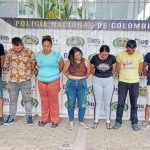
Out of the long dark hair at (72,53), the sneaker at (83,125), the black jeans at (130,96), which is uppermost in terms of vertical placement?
the long dark hair at (72,53)

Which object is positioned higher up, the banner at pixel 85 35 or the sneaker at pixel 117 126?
the banner at pixel 85 35

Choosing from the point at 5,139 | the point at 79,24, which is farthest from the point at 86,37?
the point at 5,139

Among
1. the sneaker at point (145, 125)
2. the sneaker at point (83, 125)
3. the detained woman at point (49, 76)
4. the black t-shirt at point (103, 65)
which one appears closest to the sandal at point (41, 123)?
the detained woman at point (49, 76)

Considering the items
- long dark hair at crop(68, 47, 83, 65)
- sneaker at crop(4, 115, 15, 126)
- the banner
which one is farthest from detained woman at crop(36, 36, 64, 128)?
sneaker at crop(4, 115, 15, 126)

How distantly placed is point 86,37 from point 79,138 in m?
2.01

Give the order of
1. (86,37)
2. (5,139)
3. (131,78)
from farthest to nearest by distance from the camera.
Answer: (86,37)
(131,78)
(5,139)

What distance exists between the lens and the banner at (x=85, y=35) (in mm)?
6605

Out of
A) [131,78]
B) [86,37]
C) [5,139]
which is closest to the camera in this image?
[5,139]

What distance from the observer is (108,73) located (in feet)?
20.7

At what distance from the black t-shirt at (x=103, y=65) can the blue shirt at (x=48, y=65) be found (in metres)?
0.69

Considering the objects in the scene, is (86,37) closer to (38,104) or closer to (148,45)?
(148,45)

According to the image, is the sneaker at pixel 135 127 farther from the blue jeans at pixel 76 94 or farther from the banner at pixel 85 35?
the blue jeans at pixel 76 94

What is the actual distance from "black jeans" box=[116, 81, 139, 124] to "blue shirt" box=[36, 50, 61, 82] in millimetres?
1232

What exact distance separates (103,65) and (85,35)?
810mm
